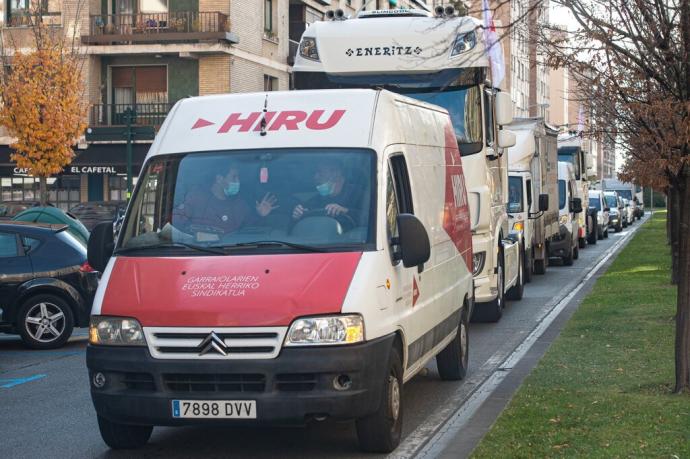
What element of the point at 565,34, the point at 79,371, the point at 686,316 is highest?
the point at 565,34

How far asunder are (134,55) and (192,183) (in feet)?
126

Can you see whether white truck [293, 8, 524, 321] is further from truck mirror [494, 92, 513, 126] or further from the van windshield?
the van windshield

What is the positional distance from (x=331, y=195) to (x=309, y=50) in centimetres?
751

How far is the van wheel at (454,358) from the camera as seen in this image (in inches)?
443

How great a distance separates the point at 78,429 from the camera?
30.7 ft

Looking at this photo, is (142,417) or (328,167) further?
(328,167)

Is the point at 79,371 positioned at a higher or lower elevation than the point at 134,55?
lower

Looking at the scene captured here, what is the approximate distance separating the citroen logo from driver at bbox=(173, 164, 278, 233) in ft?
3.21

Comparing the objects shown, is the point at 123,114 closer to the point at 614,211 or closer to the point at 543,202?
the point at 543,202

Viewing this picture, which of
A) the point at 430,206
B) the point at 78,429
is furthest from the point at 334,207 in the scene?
the point at 78,429

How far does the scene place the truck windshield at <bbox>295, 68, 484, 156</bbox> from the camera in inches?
599

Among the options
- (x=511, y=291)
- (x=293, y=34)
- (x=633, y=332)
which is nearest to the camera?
(x=633, y=332)

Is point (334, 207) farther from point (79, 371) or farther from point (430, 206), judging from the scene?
point (79, 371)

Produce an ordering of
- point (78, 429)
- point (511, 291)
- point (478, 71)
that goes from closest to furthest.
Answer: point (78, 429) < point (478, 71) < point (511, 291)
